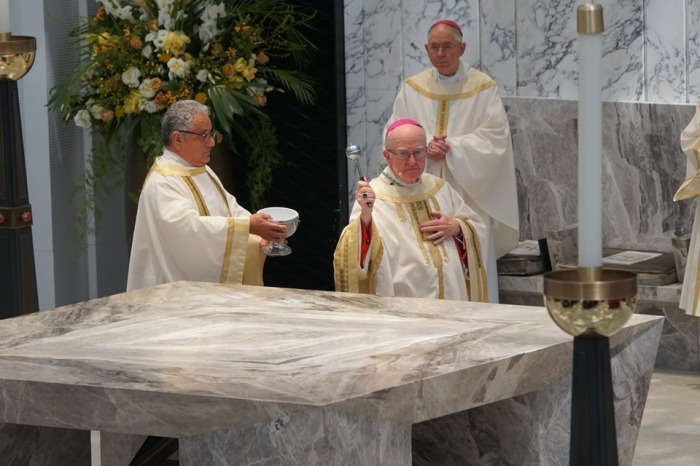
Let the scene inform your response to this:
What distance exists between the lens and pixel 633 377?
197 inches

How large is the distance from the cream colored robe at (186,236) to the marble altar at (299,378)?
0.99 m

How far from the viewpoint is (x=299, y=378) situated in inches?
167

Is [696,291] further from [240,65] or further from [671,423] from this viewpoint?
[240,65]

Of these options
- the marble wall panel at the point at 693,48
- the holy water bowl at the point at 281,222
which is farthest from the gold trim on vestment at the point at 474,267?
the marble wall panel at the point at 693,48

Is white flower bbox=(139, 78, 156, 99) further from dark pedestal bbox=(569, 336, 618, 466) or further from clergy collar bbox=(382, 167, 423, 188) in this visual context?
dark pedestal bbox=(569, 336, 618, 466)

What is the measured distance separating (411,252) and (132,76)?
261cm

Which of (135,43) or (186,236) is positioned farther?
(135,43)

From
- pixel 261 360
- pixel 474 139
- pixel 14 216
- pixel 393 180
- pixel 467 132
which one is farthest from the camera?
pixel 467 132

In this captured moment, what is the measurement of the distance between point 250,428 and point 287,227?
2.62 meters

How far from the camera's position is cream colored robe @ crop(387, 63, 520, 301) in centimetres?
827

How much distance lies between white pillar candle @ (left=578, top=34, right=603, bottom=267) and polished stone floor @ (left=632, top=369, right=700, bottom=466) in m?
3.60

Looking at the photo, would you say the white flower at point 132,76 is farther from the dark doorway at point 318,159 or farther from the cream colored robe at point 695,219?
the cream colored robe at point 695,219

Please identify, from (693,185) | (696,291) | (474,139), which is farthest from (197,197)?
(696,291)

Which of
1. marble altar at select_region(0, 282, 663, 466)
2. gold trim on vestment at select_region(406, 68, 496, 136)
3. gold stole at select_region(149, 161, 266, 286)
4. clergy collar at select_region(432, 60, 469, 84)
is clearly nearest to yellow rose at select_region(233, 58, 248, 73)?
gold trim on vestment at select_region(406, 68, 496, 136)
